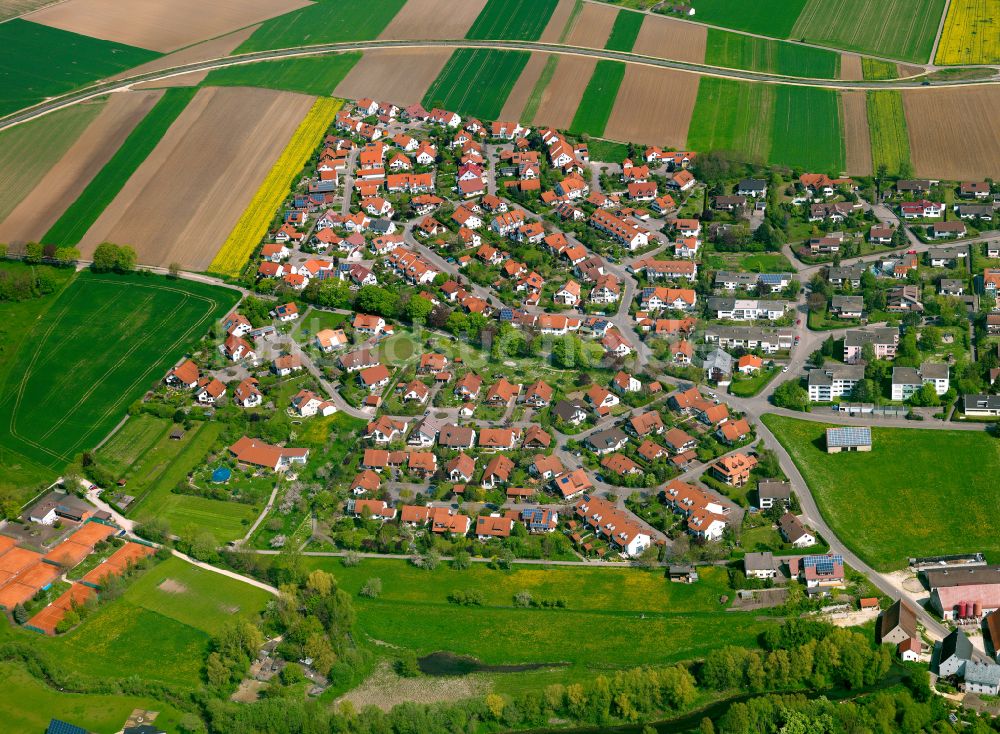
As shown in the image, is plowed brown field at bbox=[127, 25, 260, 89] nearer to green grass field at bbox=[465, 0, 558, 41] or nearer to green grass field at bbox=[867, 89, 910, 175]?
green grass field at bbox=[465, 0, 558, 41]

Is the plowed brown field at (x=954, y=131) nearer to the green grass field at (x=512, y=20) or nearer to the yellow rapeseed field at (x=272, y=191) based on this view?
the green grass field at (x=512, y=20)

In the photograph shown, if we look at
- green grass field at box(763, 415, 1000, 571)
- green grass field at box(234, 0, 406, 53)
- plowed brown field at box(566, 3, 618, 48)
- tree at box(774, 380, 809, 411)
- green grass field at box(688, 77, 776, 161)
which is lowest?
green grass field at box(763, 415, 1000, 571)

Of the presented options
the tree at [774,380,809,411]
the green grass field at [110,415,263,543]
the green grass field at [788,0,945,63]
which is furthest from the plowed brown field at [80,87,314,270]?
the green grass field at [788,0,945,63]

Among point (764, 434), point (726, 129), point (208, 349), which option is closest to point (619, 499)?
point (764, 434)

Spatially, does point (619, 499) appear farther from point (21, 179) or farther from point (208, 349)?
point (21, 179)

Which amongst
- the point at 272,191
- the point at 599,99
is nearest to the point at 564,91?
the point at 599,99

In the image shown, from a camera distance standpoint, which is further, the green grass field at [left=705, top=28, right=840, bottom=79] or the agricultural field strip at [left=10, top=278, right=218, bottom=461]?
the green grass field at [left=705, top=28, right=840, bottom=79]
